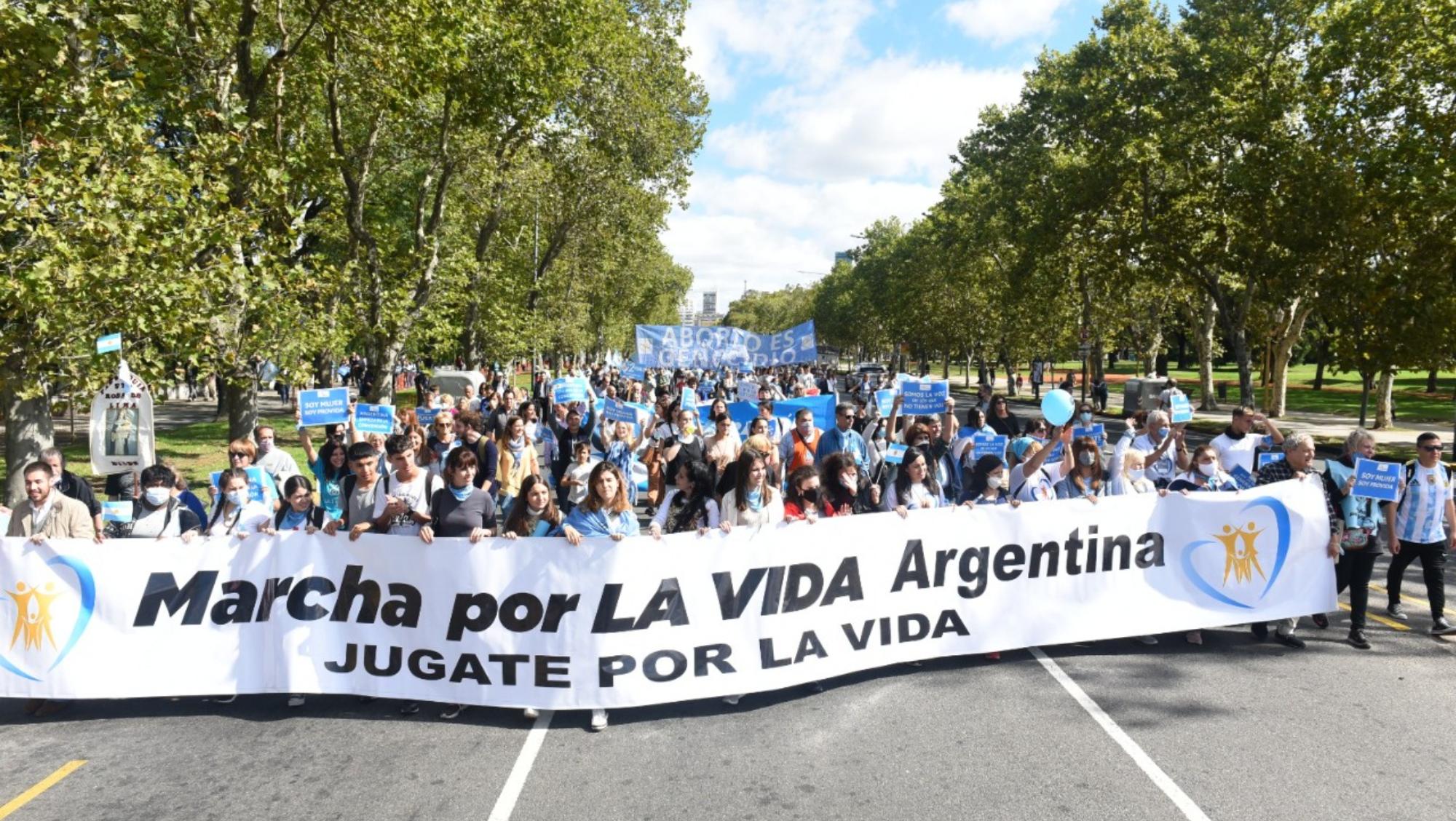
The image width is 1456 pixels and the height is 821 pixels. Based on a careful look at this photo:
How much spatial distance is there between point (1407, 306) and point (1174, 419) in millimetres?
15142

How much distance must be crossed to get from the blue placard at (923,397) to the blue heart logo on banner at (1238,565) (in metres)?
4.20

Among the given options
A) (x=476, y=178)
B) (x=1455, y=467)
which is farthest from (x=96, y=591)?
(x=1455, y=467)

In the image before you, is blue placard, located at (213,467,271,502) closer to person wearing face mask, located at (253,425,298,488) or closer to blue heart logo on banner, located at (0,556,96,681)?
person wearing face mask, located at (253,425,298,488)

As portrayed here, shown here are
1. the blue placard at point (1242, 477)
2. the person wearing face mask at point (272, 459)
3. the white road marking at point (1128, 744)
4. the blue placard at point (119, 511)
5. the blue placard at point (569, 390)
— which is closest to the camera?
the white road marking at point (1128, 744)

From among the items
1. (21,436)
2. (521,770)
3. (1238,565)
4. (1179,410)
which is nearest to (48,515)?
(521,770)

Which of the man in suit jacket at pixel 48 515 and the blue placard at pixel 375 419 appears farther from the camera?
the blue placard at pixel 375 419

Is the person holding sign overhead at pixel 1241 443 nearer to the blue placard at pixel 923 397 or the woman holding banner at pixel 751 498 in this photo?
the blue placard at pixel 923 397

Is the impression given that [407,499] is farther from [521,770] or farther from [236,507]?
[521,770]

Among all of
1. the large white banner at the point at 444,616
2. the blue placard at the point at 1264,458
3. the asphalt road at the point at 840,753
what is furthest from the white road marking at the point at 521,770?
the blue placard at the point at 1264,458

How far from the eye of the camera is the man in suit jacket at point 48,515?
5961 mm

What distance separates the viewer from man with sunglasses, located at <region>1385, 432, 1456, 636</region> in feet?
22.8

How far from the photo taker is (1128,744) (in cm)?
515

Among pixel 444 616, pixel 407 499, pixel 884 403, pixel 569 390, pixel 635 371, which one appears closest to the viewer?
pixel 444 616

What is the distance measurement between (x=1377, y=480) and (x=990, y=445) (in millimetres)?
3177
